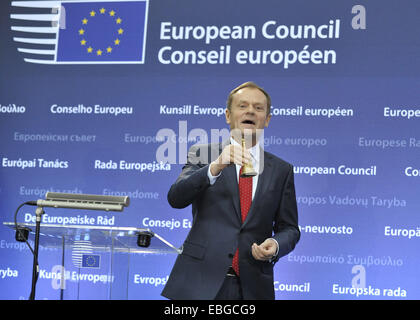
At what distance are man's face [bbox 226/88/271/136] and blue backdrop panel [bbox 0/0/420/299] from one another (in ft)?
6.55

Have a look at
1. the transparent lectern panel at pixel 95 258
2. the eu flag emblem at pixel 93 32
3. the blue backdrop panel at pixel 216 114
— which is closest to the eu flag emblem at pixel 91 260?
the transparent lectern panel at pixel 95 258

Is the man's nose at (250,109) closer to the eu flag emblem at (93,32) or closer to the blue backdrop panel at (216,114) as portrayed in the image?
the blue backdrop panel at (216,114)

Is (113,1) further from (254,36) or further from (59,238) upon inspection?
(59,238)

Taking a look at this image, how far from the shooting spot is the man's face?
350 cm

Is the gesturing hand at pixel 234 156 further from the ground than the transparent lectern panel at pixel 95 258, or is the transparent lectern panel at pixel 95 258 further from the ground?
the gesturing hand at pixel 234 156

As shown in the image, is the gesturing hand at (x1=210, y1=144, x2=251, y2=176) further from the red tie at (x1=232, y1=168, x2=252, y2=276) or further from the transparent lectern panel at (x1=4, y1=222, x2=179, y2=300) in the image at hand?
the transparent lectern panel at (x1=4, y1=222, x2=179, y2=300)

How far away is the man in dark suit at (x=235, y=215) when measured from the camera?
3.25m

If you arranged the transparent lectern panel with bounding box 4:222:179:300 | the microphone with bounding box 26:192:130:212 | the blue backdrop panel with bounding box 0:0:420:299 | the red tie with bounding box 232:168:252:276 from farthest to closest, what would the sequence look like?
the blue backdrop panel with bounding box 0:0:420:299, the red tie with bounding box 232:168:252:276, the microphone with bounding box 26:192:130:212, the transparent lectern panel with bounding box 4:222:179:300

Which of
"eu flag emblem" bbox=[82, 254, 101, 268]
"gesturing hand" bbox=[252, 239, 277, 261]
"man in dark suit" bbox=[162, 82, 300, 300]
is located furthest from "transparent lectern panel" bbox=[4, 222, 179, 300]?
"gesturing hand" bbox=[252, 239, 277, 261]

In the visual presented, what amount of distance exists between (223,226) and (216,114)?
2407 millimetres

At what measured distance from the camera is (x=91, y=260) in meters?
3.08

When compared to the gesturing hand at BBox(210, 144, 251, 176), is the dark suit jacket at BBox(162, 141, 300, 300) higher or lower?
lower

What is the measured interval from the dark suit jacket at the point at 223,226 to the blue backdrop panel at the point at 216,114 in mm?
1939

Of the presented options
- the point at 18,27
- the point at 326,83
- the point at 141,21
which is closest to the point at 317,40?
the point at 326,83
